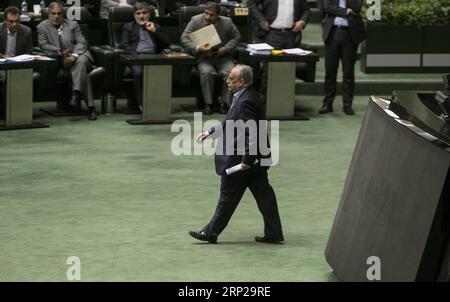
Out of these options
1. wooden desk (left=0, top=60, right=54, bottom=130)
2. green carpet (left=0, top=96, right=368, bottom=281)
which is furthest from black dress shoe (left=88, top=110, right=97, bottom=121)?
wooden desk (left=0, top=60, right=54, bottom=130)

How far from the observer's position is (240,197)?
432 inches

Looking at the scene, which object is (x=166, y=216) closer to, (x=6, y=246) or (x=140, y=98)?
(x=6, y=246)

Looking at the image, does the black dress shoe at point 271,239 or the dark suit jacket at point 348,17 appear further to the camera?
the dark suit jacket at point 348,17

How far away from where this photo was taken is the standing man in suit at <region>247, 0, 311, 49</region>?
717 inches

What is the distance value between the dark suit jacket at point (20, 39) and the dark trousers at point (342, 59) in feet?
14.1

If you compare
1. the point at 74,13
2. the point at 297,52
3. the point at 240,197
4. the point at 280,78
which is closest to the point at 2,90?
the point at 74,13

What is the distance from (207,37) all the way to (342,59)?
201 cm

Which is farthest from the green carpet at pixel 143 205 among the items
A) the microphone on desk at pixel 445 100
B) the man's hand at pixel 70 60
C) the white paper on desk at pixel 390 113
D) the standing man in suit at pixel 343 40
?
the microphone on desk at pixel 445 100

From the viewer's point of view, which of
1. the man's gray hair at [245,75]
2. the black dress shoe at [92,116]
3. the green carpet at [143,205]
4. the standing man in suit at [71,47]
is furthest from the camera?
the black dress shoe at [92,116]

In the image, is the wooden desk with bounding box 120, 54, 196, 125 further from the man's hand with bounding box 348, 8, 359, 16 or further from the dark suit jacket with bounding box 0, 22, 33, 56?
the man's hand with bounding box 348, 8, 359, 16

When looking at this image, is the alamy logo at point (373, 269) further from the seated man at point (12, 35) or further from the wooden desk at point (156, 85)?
the seated man at point (12, 35)

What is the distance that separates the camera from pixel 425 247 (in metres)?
8.12

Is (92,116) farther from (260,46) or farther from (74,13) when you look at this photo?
(260,46)

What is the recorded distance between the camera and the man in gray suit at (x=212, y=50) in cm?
1772
